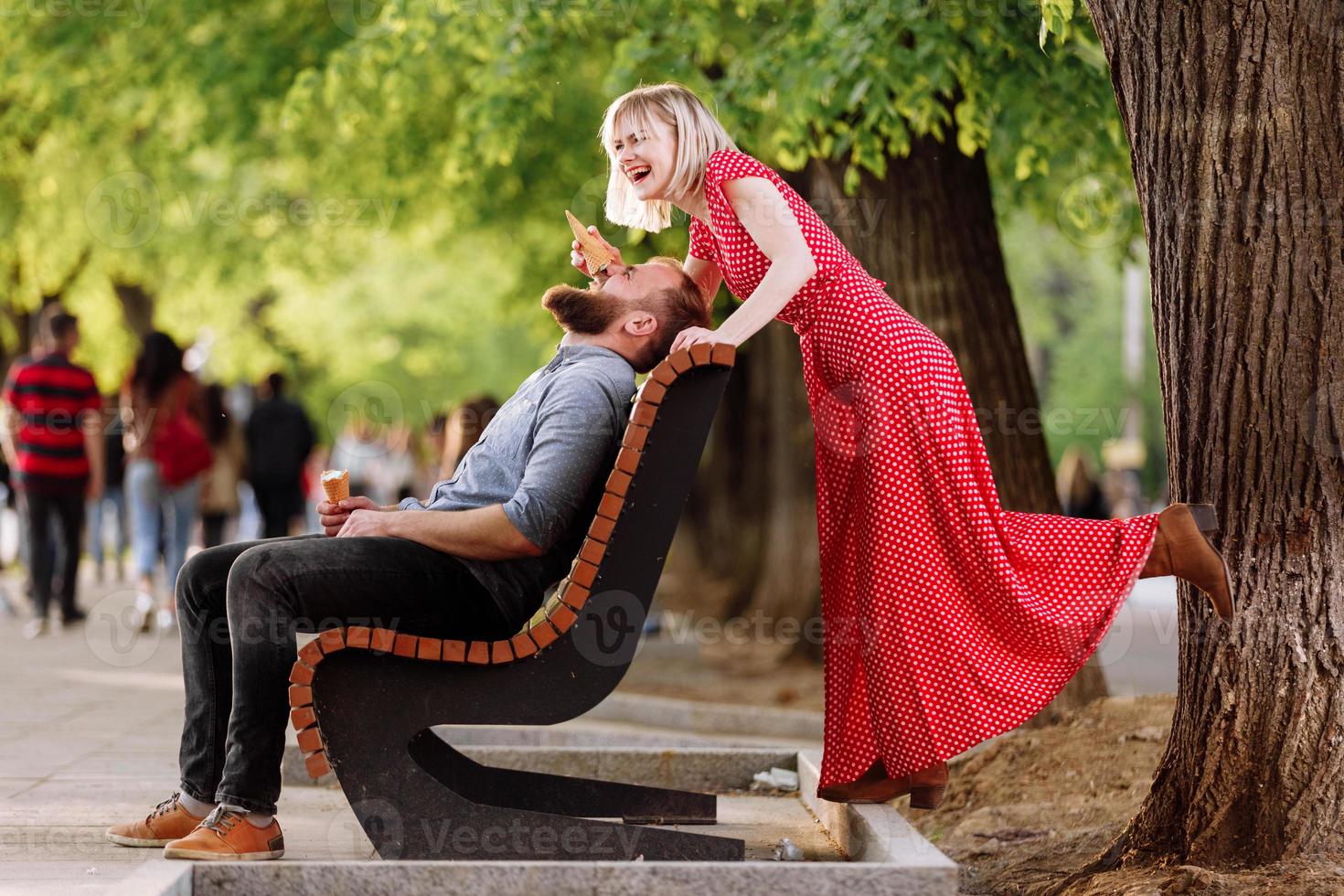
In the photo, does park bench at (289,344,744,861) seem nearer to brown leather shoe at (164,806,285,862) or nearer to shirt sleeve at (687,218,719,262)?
brown leather shoe at (164,806,285,862)

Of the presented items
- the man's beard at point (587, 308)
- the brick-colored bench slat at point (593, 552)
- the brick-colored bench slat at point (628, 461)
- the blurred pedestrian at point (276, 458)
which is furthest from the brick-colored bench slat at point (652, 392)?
the blurred pedestrian at point (276, 458)

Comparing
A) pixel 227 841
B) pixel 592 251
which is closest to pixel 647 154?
pixel 592 251

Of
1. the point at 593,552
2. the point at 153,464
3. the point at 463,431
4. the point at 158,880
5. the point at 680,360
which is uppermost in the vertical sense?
the point at 680,360

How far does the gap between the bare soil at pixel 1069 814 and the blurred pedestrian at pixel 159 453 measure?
7870 mm

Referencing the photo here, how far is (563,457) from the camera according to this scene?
13.7ft

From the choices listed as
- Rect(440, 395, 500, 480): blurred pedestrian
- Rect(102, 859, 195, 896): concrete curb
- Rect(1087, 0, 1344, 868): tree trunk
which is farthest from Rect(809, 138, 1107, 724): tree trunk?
Rect(440, 395, 500, 480): blurred pedestrian

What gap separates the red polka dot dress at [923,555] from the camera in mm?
4473

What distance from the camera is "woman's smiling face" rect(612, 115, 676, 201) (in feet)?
15.2

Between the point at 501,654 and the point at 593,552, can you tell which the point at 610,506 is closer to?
the point at 593,552

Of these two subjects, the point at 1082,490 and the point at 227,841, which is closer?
the point at 227,841

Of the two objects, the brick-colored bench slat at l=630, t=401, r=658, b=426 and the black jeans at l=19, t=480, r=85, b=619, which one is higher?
the brick-colored bench slat at l=630, t=401, r=658, b=426

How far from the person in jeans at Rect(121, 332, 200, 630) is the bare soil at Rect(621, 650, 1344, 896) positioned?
790cm

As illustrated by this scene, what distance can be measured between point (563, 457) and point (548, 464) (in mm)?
43

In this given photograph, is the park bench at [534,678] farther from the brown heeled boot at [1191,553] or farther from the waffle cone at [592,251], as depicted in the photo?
the brown heeled boot at [1191,553]
